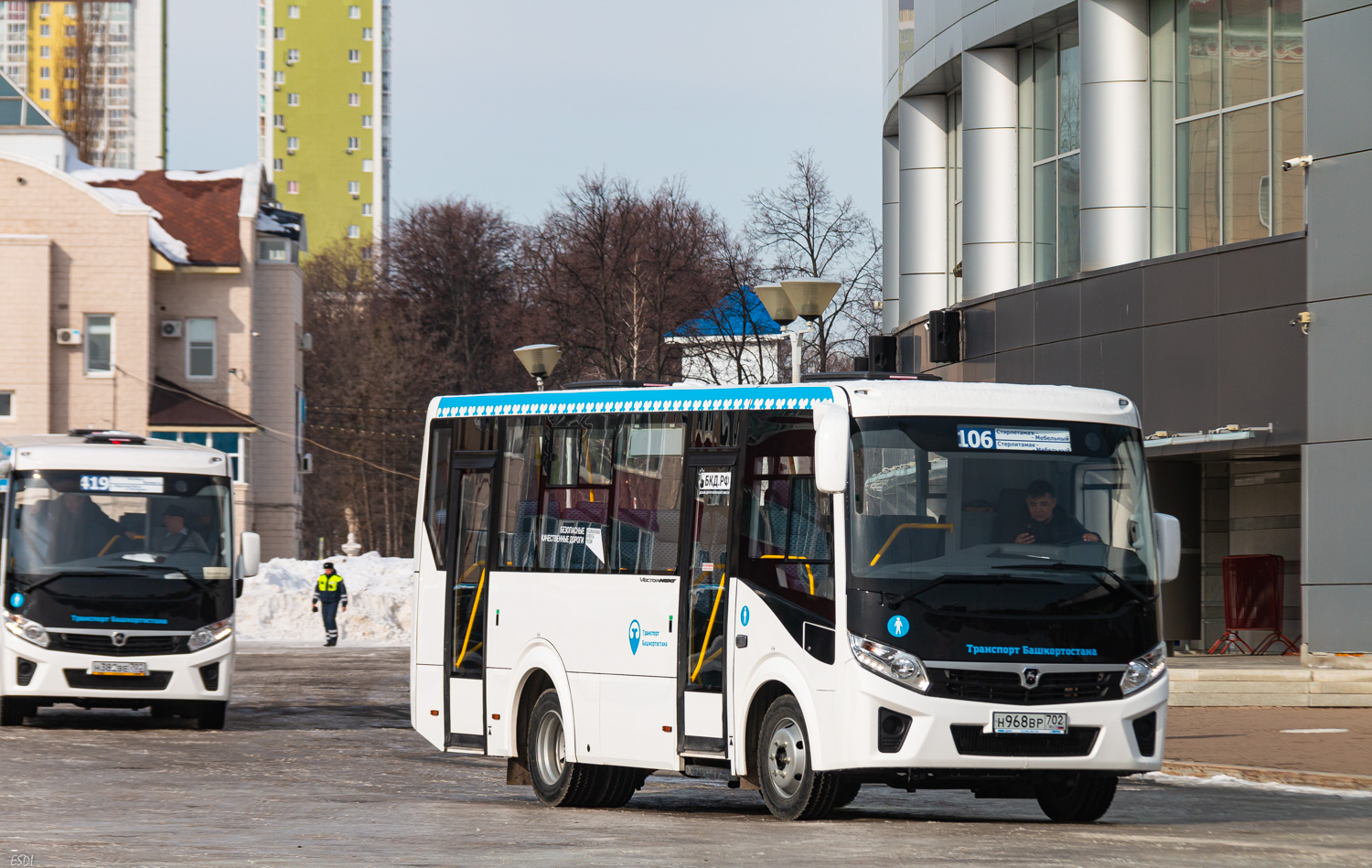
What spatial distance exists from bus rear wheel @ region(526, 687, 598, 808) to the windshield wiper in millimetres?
3566

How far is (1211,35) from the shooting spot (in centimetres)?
2719

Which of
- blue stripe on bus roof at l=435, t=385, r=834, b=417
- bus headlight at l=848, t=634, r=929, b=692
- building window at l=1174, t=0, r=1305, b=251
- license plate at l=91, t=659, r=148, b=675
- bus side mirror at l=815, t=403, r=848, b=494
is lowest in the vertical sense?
license plate at l=91, t=659, r=148, b=675

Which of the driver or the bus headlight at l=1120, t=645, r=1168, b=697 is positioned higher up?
the driver

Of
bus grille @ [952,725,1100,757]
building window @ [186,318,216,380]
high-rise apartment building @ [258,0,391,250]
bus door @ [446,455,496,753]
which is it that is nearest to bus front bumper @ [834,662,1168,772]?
bus grille @ [952,725,1100,757]

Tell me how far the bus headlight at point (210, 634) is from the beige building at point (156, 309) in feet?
119

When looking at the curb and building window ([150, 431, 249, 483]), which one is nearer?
the curb

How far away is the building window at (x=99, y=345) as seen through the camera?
57688mm

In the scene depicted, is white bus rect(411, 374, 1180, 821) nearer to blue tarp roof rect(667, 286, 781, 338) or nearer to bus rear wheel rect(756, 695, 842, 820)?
bus rear wheel rect(756, 695, 842, 820)

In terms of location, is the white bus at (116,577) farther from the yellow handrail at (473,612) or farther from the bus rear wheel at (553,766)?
the bus rear wheel at (553,766)

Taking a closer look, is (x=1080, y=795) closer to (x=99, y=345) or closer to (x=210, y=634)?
(x=210, y=634)

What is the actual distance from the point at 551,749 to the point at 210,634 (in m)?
8.55

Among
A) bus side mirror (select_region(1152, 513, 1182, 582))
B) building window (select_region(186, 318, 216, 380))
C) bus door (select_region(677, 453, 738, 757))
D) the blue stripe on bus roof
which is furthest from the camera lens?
building window (select_region(186, 318, 216, 380))

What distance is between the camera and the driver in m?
12.1

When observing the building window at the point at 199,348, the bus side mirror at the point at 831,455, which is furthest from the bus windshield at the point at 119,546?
the building window at the point at 199,348
